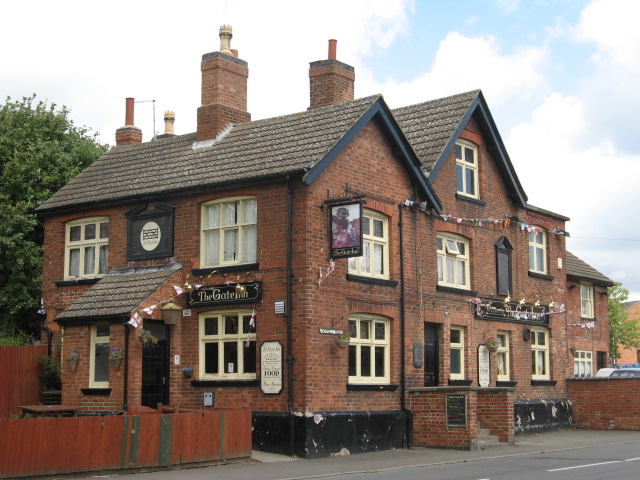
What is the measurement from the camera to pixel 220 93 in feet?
83.2

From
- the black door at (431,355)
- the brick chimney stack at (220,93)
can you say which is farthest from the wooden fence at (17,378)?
the black door at (431,355)

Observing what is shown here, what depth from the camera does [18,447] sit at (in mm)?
14922

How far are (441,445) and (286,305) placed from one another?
5396 millimetres

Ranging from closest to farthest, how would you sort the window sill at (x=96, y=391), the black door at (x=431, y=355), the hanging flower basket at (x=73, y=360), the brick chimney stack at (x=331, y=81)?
the window sill at (x=96, y=391) → the hanging flower basket at (x=73, y=360) → the black door at (x=431, y=355) → the brick chimney stack at (x=331, y=81)

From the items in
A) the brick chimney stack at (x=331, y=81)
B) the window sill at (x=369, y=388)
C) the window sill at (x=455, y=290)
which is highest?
the brick chimney stack at (x=331, y=81)

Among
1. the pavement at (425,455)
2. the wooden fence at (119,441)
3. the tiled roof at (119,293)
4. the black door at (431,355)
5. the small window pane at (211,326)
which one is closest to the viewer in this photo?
the wooden fence at (119,441)

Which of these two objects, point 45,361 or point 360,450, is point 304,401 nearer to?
point 360,450


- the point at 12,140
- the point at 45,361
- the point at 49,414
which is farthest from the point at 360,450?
the point at 12,140

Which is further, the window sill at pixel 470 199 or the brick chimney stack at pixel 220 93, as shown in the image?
the window sill at pixel 470 199

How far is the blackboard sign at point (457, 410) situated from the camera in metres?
21.4

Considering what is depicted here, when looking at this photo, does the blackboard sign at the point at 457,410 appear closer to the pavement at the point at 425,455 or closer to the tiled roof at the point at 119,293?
the pavement at the point at 425,455

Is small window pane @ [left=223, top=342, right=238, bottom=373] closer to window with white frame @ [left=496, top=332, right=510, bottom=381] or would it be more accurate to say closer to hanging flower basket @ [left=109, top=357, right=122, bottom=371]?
hanging flower basket @ [left=109, top=357, right=122, bottom=371]

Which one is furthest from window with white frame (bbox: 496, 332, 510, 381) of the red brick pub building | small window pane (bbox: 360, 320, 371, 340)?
small window pane (bbox: 360, 320, 371, 340)

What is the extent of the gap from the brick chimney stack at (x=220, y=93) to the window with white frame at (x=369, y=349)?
23.3 ft
